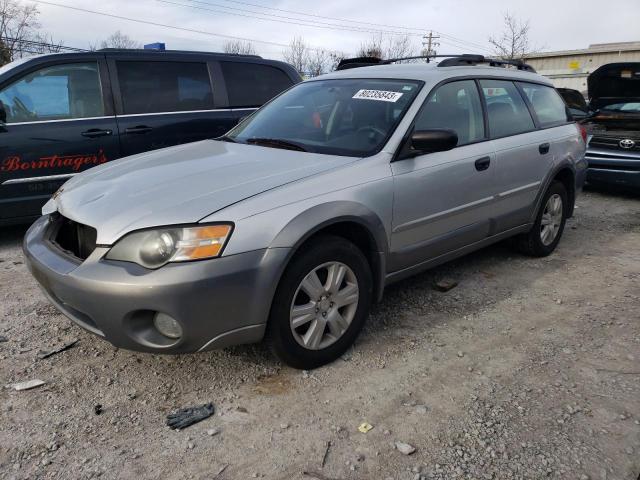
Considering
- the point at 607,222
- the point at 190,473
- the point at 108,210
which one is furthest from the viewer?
the point at 607,222

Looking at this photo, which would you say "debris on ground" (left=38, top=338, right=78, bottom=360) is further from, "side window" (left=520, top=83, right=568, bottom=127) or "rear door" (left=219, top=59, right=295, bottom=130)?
"side window" (left=520, top=83, right=568, bottom=127)

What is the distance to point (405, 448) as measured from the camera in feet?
7.40

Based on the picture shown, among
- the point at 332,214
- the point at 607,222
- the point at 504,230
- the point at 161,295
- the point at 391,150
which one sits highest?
the point at 391,150

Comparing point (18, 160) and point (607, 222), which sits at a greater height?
point (18, 160)

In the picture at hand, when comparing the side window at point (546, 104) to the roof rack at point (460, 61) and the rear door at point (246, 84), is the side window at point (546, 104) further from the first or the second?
the rear door at point (246, 84)

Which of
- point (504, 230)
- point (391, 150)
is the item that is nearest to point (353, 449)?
point (391, 150)

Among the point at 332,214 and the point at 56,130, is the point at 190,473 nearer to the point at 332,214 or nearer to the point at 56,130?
the point at 332,214

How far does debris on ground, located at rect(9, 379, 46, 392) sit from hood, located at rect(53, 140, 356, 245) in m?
0.88

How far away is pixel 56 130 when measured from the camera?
4.76 meters

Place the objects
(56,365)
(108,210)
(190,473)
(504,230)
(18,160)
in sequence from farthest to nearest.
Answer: (18,160), (504,230), (56,365), (108,210), (190,473)

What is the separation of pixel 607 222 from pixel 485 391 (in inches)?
180

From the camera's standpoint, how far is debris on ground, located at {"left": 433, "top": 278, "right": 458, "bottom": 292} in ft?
13.1

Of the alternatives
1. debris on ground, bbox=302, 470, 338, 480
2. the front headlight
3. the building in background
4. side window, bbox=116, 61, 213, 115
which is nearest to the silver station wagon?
the front headlight

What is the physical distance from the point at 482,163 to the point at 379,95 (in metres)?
0.92
